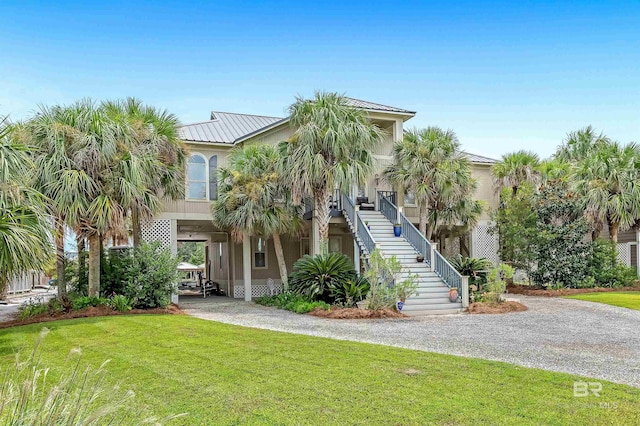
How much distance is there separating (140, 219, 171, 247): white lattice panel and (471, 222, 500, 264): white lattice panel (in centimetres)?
1463

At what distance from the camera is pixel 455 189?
18.2m

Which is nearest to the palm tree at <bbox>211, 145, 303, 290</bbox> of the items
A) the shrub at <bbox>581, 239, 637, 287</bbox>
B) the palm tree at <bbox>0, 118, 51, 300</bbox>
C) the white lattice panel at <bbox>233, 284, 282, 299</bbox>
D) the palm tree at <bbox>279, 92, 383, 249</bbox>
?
the palm tree at <bbox>279, 92, 383, 249</bbox>

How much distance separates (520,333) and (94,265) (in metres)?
11.6

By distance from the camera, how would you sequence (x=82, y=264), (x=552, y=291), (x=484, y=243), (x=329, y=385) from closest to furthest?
1. (x=329, y=385)
2. (x=82, y=264)
3. (x=552, y=291)
4. (x=484, y=243)

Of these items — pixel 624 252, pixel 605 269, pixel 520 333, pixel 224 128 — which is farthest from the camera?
pixel 624 252

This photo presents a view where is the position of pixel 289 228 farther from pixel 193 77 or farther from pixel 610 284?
pixel 610 284

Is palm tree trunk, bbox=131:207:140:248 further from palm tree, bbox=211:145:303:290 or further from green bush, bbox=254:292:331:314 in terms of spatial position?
green bush, bbox=254:292:331:314

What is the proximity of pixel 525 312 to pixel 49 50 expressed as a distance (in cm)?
1913

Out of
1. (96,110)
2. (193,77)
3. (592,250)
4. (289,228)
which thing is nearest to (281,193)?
(289,228)

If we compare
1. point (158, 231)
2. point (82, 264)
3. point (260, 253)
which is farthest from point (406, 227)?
point (82, 264)

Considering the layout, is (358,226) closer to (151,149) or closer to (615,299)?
(151,149)

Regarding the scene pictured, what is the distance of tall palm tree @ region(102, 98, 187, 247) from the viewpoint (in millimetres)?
13867

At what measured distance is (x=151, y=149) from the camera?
1447 centimetres

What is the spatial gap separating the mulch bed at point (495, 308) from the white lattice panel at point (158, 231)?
11432 millimetres
